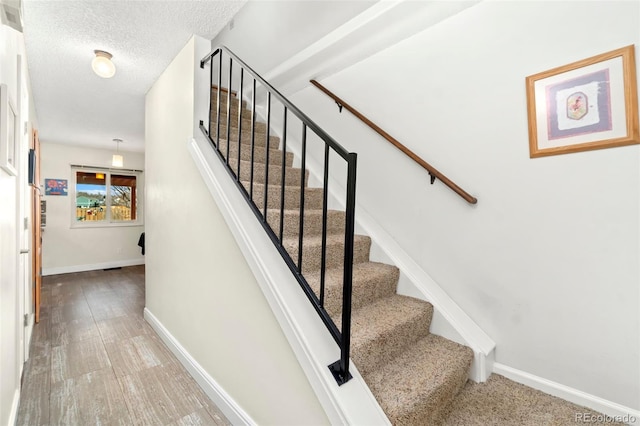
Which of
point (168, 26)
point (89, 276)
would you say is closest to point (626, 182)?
point (168, 26)

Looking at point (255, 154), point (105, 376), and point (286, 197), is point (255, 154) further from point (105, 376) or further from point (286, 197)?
point (105, 376)

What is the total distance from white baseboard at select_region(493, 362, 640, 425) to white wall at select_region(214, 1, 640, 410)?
3 cm

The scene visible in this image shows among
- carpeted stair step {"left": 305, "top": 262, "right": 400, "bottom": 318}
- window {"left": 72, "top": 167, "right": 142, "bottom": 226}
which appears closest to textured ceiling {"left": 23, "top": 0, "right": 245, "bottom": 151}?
carpeted stair step {"left": 305, "top": 262, "right": 400, "bottom": 318}

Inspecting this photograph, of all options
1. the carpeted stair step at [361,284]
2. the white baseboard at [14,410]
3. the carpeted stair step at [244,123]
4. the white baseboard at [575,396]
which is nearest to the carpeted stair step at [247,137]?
the carpeted stair step at [244,123]

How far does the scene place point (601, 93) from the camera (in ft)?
4.47

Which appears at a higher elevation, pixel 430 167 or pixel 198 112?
pixel 198 112

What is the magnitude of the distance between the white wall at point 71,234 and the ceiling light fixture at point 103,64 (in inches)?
164

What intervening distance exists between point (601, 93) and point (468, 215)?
0.85 meters

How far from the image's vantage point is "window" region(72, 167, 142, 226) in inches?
218

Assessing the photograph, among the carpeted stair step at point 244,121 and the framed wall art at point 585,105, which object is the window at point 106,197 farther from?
the framed wall art at point 585,105

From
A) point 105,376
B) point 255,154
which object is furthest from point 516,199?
point 105,376

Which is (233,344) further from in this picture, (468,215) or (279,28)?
(279,28)

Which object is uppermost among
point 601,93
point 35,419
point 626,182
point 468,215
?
point 601,93

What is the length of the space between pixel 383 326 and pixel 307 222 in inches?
36.1
